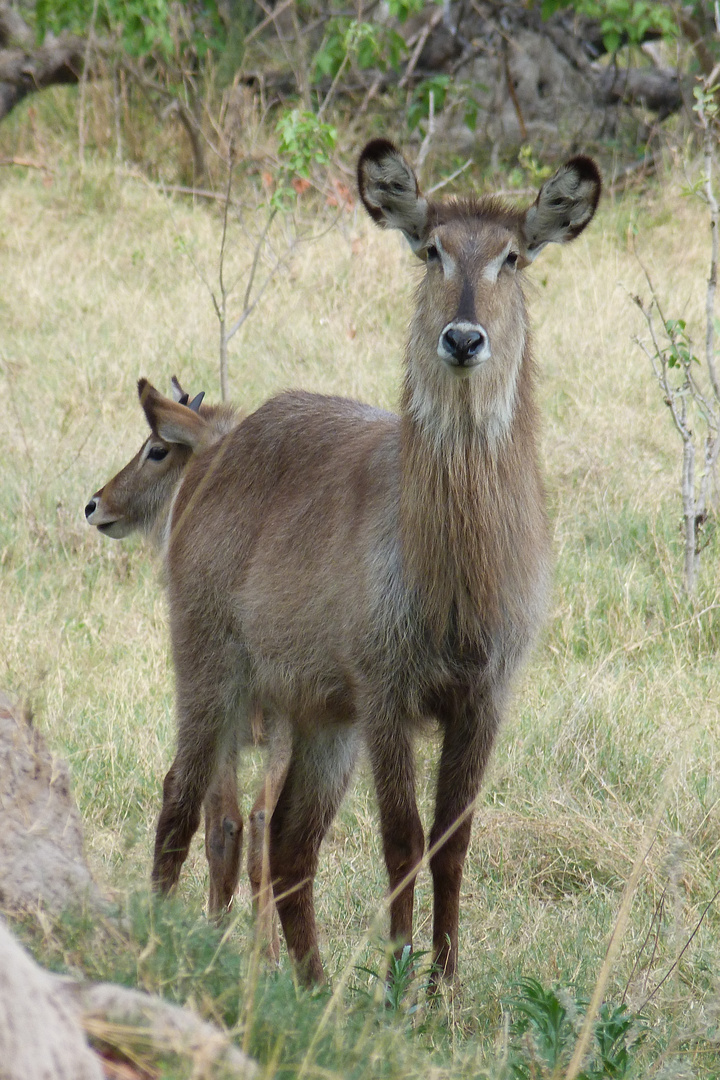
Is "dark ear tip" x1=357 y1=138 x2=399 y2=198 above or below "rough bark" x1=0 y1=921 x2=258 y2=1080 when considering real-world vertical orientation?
above

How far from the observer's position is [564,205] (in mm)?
3502

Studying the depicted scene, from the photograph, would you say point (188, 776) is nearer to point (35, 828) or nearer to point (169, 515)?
point (169, 515)

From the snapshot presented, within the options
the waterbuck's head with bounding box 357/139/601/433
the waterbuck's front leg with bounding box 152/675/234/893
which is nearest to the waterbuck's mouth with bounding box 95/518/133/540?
the waterbuck's front leg with bounding box 152/675/234/893

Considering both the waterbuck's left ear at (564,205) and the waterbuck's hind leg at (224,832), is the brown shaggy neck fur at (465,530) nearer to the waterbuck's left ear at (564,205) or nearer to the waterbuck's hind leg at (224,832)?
the waterbuck's left ear at (564,205)

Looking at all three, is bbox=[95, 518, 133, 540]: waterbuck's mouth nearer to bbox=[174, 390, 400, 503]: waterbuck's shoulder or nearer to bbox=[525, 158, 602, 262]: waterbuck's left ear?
bbox=[174, 390, 400, 503]: waterbuck's shoulder

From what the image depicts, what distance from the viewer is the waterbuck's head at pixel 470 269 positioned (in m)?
3.20

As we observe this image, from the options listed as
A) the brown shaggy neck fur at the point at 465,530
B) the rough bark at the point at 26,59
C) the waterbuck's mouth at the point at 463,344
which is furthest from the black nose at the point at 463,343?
the rough bark at the point at 26,59

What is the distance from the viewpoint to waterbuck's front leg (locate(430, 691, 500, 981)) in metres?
3.36

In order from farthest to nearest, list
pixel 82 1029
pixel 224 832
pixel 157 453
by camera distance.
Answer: pixel 157 453
pixel 224 832
pixel 82 1029

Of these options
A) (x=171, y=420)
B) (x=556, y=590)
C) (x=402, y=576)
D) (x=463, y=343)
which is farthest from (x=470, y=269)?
(x=556, y=590)

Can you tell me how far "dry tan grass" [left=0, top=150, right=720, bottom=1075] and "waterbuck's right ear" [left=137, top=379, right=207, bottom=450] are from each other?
2.82 feet

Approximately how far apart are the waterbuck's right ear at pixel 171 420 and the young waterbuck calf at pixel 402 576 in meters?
0.58

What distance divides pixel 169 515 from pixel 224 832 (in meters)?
1.08

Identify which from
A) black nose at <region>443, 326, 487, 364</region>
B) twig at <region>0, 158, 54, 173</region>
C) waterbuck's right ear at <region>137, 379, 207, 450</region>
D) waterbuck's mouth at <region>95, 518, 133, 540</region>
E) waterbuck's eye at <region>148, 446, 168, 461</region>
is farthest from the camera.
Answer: twig at <region>0, 158, 54, 173</region>
